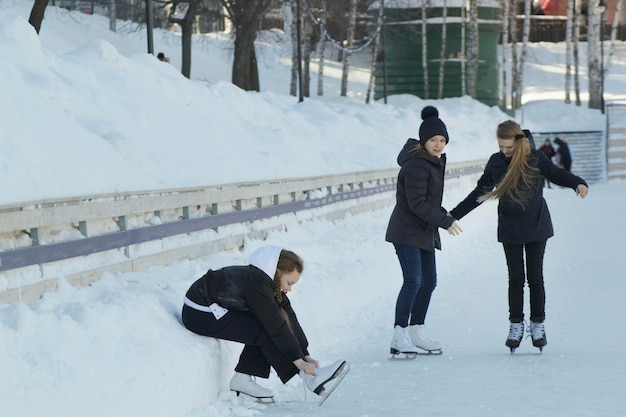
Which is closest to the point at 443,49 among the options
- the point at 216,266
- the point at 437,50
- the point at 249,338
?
the point at 437,50

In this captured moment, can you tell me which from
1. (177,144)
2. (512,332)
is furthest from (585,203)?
(512,332)

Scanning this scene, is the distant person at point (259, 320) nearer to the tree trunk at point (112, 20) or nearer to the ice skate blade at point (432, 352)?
the ice skate blade at point (432, 352)

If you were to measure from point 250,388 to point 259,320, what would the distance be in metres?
0.42

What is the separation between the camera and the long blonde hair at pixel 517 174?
7988 mm

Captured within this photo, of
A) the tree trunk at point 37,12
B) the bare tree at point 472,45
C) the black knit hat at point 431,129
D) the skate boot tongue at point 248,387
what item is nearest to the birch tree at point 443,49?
the bare tree at point 472,45

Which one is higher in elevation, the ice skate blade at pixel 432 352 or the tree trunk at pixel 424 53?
the tree trunk at pixel 424 53

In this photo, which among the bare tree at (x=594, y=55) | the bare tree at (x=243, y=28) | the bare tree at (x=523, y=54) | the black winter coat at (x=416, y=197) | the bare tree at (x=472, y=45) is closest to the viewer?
the black winter coat at (x=416, y=197)

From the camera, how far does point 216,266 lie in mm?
9250

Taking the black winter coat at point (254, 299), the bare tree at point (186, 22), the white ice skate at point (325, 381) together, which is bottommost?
the white ice skate at point (325, 381)

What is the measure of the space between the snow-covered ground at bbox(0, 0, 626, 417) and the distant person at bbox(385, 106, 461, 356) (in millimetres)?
290

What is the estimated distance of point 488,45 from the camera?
51875 mm

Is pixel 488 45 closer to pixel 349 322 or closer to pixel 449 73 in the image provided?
pixel 449 73

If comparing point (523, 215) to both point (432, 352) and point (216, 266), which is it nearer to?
point (432, 352)

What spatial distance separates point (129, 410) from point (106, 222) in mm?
2639
